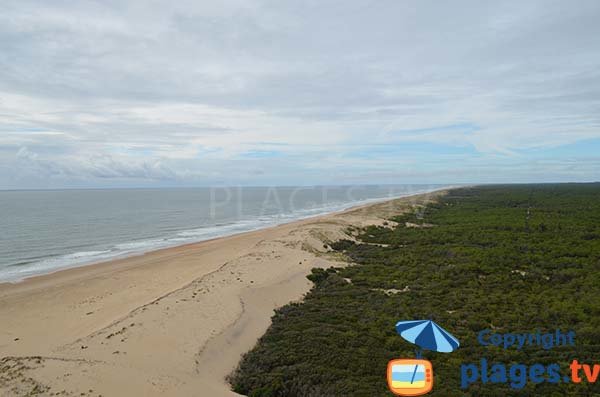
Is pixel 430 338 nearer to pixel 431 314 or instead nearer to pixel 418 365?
pixel 418 365

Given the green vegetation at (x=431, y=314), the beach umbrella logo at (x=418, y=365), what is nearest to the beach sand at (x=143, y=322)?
the green vegetation at (x=431, y=314)

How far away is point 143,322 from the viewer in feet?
44.8

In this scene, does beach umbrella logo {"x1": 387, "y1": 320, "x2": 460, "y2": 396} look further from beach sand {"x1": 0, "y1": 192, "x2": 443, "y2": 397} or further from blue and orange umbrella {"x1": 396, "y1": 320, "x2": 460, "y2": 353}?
beach sand {"x1": 0, "y1": 192, "x2": 443, "y2": 397}

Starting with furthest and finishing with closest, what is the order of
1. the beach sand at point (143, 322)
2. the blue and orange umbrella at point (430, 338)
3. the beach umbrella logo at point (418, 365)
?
the beach sand at point (143, 322) < the blue and orange umbrella at point (430, 338) < the beach umbrella logo at point (418, 365)

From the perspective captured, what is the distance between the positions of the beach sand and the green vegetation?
121cm

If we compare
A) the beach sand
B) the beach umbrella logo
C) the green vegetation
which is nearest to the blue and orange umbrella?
the beach umbrella logo

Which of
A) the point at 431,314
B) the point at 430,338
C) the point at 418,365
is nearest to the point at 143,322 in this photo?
the point at 418,365

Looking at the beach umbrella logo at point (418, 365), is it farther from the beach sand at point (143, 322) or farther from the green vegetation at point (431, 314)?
the beach sand at point (143, 322)

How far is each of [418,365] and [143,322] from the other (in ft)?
30.7

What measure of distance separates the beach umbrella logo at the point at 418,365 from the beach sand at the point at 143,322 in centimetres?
410

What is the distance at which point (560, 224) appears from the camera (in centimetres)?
3728

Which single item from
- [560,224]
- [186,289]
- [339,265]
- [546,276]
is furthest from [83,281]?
[560,224]

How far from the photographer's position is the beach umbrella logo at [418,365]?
834 cm

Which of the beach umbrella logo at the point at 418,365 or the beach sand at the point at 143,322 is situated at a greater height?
the beach umbrella logo at the point at 418,365
